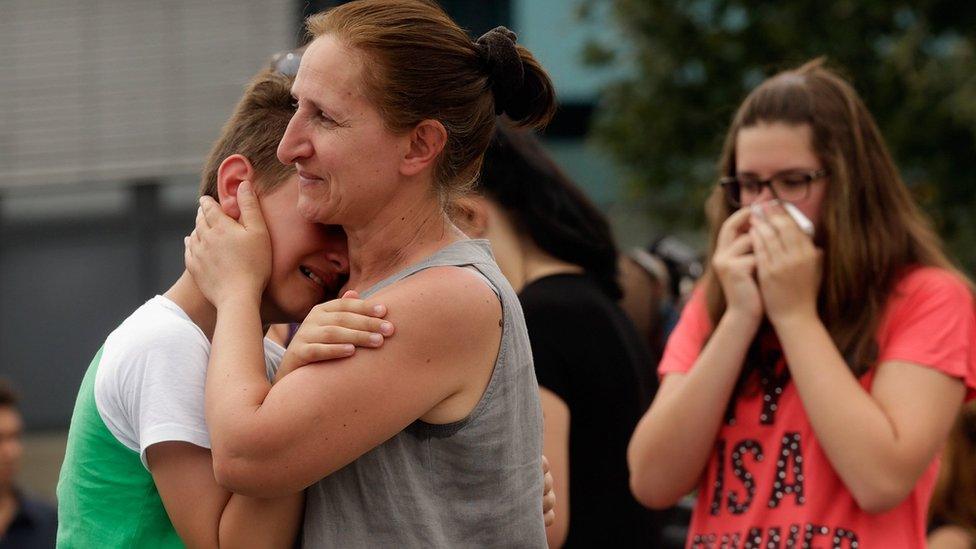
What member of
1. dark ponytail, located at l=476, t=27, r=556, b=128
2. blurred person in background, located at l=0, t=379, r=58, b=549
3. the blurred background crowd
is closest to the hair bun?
dark ponytail, located at l=476, t=27, r=556, b=128

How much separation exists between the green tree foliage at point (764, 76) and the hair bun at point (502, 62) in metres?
8.31

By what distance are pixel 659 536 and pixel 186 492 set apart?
1.94 metres

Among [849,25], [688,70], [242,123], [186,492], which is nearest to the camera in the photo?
[186,492]

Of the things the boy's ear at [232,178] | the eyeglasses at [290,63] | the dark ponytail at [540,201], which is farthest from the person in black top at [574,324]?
the boy's ear at [232,178]

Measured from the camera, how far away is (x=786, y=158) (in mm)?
3104

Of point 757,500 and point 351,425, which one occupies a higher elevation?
point 351,425

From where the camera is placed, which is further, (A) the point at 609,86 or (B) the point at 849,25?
(A) the point at 609,86

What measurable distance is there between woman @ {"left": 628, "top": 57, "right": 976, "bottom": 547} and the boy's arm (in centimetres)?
121

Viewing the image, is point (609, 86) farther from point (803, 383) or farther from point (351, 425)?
point (351, 425)

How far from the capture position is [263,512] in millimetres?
2031

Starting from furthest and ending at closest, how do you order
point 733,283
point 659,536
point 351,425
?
point 659,536 < point 733,283 < point 351,425

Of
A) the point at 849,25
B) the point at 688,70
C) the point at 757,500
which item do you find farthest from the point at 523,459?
the point at 688,70

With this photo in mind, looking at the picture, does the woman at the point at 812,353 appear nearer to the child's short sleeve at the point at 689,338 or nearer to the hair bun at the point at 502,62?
the child's short sleeve at the point at 689,338

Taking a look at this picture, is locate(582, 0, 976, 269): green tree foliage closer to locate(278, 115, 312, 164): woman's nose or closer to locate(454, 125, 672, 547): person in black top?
locate(454, 125, 672, 547): person in black top
